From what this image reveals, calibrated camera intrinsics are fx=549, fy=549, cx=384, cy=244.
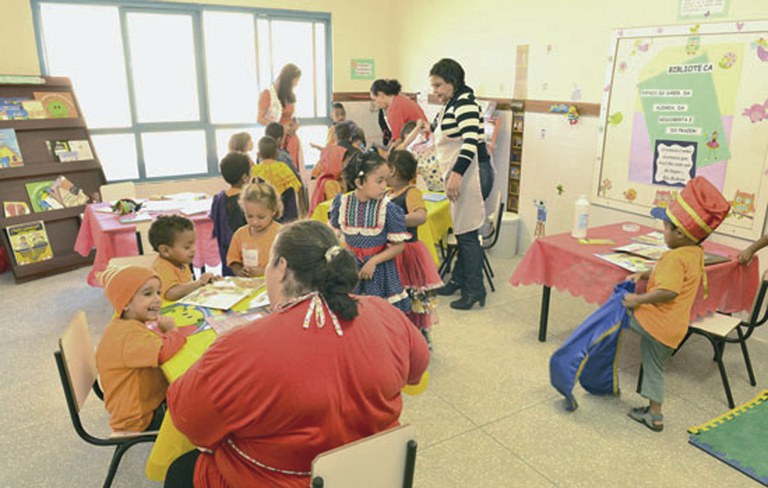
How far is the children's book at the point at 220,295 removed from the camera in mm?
2127

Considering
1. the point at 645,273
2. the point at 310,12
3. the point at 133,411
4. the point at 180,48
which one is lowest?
the point at 133,411

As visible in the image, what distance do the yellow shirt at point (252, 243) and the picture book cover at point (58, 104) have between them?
3292 mm

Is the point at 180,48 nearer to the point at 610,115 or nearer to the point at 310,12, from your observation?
the point at 310,12

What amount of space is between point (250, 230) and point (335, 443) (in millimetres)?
1631

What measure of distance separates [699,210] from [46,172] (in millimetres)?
4921

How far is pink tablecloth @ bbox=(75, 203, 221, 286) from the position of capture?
340 cm

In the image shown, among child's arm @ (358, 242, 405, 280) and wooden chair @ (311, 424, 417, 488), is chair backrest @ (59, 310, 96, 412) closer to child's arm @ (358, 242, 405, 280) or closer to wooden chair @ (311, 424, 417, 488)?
wooden chair @ (311, 424, 417, 488)

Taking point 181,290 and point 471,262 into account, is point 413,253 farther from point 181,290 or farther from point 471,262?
point 181,290

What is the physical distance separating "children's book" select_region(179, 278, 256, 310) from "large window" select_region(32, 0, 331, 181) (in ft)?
13.4

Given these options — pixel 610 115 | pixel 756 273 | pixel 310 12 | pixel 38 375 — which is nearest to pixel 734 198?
pixel 756 273

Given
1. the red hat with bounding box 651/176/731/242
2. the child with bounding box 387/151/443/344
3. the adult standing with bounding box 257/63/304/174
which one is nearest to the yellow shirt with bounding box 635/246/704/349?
the red hat with bounding box 651/176/731/242

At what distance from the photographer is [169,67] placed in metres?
5.84

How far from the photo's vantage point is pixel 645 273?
2654 millimetres

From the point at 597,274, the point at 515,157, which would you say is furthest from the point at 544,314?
the point at 515,157
